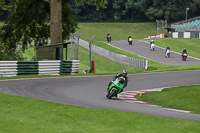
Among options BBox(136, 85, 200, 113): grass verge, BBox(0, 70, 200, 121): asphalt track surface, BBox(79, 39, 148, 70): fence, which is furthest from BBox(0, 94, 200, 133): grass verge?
BBox(79, 39, 148, 70): fence

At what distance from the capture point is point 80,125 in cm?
1007

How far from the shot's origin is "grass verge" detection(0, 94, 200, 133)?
9477mm

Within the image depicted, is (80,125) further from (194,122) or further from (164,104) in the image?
(164,104)

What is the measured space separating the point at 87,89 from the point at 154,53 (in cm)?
3433

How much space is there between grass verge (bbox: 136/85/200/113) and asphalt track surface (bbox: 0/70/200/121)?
1.12 metres

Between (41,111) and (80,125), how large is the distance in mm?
2333

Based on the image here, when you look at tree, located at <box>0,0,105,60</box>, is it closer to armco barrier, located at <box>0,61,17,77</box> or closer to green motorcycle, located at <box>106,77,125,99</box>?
armco barrier, located at <box>0,61,17,77</box>

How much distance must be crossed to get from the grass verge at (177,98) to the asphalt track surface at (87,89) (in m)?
1.12

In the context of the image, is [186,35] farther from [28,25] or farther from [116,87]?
[116,87]

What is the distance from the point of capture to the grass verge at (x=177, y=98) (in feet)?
50.4

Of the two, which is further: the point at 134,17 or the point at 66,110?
the point at 134,17

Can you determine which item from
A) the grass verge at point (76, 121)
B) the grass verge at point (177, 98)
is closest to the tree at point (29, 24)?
the grass verge at point (177, 98)

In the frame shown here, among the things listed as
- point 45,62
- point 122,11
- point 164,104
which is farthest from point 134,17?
point 164,104

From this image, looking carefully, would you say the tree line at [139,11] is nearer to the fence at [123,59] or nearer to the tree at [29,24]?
the fence at [123,59]
